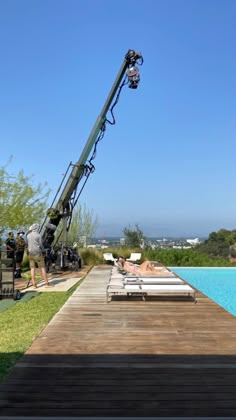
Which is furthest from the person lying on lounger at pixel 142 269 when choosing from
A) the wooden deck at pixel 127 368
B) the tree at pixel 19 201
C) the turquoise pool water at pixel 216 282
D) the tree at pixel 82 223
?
the tree at pixel 82 223

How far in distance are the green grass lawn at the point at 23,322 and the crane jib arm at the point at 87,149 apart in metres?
5.15

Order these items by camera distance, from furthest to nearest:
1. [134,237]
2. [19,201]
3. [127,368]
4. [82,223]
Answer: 1. [82,223]
2. [134,237]
3. [19,201]
4. [127,368]

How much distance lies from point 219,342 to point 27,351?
6.80 feet

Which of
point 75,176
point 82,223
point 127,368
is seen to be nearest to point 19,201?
point 75,176

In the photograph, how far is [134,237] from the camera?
2128 cm

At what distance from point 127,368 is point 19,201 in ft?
37.7

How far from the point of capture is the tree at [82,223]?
832 inches

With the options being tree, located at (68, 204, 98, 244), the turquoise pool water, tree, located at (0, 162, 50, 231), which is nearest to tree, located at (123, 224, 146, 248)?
tree, located at (68, 204, 98, 244)

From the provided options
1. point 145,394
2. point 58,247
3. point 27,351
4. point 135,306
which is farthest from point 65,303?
point 58,247

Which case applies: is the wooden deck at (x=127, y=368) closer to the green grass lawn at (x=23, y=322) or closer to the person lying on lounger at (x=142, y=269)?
the green grass lawn at (x=23, y=322)

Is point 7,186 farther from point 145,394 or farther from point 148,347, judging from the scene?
point 145,394

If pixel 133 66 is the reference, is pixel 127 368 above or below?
below

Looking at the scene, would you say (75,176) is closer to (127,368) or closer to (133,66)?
(133,66)

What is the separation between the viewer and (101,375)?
3.48m
